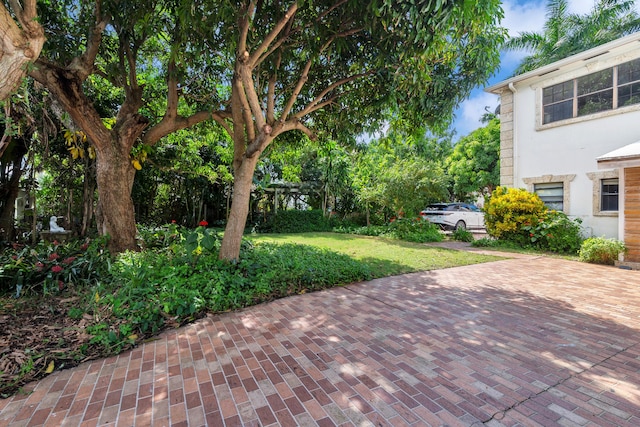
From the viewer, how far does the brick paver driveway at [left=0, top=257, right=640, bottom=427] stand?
80.4 inches

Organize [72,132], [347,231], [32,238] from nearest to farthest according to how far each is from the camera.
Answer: [72,132], [32,238], [347,231]

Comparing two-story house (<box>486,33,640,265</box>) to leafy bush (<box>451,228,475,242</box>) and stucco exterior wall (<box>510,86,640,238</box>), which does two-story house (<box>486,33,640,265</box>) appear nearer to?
stucco exterior wall (<box>510,86,640,238</box>)

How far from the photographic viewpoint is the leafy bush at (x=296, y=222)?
14.0 metres

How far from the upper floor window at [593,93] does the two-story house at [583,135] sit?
0.8 inches

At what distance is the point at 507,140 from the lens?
1058 cm

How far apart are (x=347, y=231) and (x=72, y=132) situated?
10.9 metres

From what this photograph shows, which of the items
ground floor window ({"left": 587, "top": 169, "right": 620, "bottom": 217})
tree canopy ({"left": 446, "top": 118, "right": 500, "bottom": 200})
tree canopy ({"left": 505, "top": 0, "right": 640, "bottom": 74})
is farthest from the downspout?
tree canopy ({"left": 505, "top": 0, "right": 640, "bottom": 74})

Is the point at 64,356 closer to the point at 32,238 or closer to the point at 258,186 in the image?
the point at 32,238

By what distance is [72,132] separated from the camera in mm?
6184

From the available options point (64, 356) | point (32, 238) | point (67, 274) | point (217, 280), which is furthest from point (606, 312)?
point (32, 238)

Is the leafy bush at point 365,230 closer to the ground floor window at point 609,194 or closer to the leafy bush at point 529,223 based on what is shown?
the leafy bush at point 529,223

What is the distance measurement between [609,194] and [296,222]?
10960 mm

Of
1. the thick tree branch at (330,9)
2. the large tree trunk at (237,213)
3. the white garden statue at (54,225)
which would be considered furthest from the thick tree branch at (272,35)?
the white garden statue at (54,225)

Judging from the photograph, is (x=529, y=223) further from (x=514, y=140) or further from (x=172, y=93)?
(x=172, y=93)
